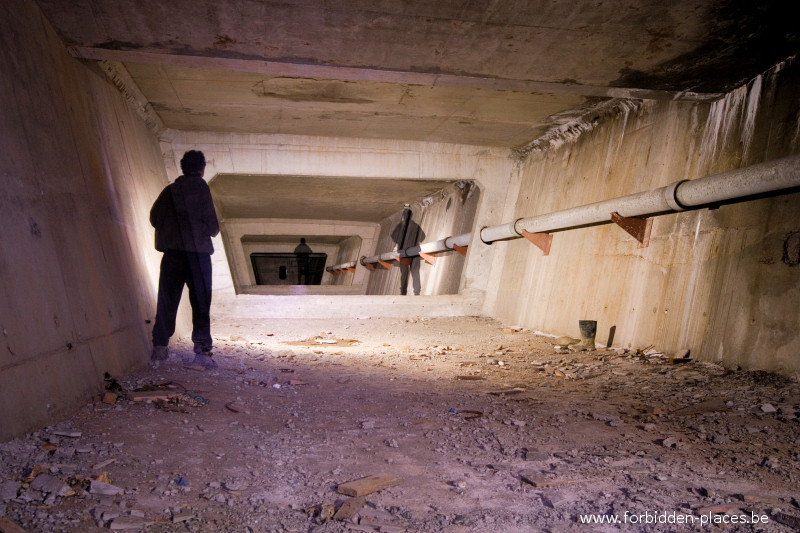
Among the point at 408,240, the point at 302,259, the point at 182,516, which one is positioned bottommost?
the point at 182,516

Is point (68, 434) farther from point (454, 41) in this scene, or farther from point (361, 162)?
point (361, 162)

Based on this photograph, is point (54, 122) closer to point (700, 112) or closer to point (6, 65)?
point (6, 65)

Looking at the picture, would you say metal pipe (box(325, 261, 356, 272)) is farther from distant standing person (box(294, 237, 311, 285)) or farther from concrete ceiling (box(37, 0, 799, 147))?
concrete ceiling (box(37, 0, 799, 147))

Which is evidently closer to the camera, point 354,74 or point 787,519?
point 787,519

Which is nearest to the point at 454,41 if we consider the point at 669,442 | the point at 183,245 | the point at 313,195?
the point at 183,245

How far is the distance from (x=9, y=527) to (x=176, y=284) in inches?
157

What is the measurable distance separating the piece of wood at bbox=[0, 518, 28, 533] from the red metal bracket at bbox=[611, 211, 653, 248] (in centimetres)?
642

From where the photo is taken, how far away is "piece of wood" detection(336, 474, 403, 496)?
273 cm

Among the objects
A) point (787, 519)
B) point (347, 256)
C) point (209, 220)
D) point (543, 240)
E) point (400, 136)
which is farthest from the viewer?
point (347, 256)

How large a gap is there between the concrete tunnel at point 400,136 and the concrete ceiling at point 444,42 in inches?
1.1

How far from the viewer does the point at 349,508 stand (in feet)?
8.32

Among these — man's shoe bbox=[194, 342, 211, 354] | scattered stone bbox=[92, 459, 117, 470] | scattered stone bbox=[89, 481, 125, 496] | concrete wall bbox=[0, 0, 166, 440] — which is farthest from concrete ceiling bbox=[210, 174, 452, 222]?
scattered stone bbox=[89, 481, 125, 496]

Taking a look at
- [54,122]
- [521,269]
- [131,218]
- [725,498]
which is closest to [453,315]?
[521,269]

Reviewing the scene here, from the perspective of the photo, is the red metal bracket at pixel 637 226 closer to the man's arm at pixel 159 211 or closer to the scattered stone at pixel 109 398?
the man's arm at pixel 159 211
